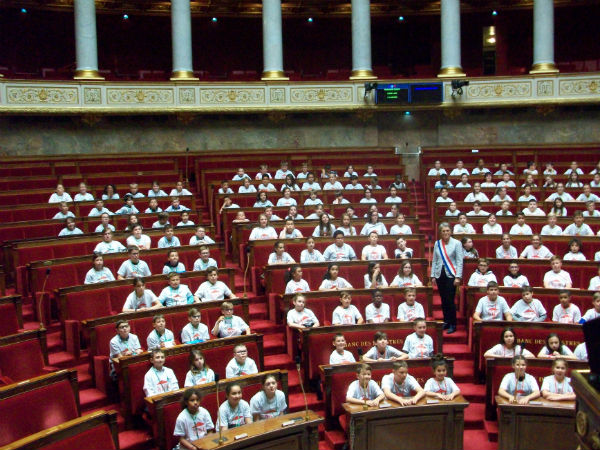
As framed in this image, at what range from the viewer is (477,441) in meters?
6.26

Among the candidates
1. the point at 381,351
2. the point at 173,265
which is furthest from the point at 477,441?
the point at 173,265

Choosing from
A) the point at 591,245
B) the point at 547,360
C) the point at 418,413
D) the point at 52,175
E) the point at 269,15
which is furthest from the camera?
the point at 269,15

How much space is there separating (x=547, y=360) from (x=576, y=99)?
32.8 ft

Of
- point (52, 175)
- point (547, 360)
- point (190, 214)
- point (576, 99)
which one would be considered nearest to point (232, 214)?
point (190, 214)

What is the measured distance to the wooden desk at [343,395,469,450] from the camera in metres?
5.54

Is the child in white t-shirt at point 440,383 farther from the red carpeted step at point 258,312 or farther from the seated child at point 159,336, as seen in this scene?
the red carpeted step at point 258,312

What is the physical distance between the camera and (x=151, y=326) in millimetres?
6918

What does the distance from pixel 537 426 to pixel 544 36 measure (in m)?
11.4

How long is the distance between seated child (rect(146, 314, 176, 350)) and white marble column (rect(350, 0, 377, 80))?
9697mm

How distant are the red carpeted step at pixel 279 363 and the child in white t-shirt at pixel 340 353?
30.1 inches

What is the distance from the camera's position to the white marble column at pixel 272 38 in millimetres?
14727

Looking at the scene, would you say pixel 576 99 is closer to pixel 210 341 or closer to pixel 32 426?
pixel 210 341

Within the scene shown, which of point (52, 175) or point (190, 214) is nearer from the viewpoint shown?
point (190, 214)

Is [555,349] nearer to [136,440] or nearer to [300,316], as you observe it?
[300,316]
